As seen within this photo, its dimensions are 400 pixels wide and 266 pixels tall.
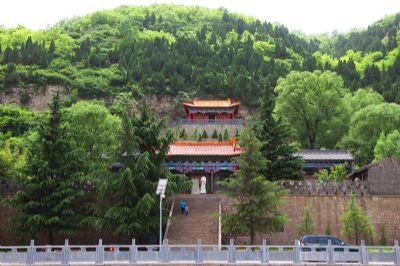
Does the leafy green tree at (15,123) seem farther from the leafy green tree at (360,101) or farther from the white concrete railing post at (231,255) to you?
the white concrete railing post at (231,255)

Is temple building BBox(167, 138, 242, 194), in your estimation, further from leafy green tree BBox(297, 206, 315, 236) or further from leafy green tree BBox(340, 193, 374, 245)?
leafy green tree BBox(340, 193, 374, 245)

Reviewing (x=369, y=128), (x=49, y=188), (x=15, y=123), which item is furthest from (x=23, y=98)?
(x=49, y=188)

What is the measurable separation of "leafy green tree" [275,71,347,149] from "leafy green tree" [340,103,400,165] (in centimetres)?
190

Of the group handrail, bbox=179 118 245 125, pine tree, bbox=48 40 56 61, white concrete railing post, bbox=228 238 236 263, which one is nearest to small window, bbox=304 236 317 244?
white concrete railing post, bbox=228 238 236 263

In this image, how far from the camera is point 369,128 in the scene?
41.7 metres

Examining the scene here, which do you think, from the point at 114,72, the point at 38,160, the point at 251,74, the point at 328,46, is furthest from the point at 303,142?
the point at 328,46

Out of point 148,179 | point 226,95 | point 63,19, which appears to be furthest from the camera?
point 63,19

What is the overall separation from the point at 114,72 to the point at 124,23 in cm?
3420

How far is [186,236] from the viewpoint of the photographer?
2564 cm

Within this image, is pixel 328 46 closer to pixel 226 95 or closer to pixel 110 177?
pixel 226 95

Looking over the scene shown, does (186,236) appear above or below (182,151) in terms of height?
below

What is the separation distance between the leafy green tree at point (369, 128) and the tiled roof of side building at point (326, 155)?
9.14 feet

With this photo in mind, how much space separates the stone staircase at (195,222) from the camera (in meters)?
25.4

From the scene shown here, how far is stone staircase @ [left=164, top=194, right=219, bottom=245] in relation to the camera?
25422 millimetres
